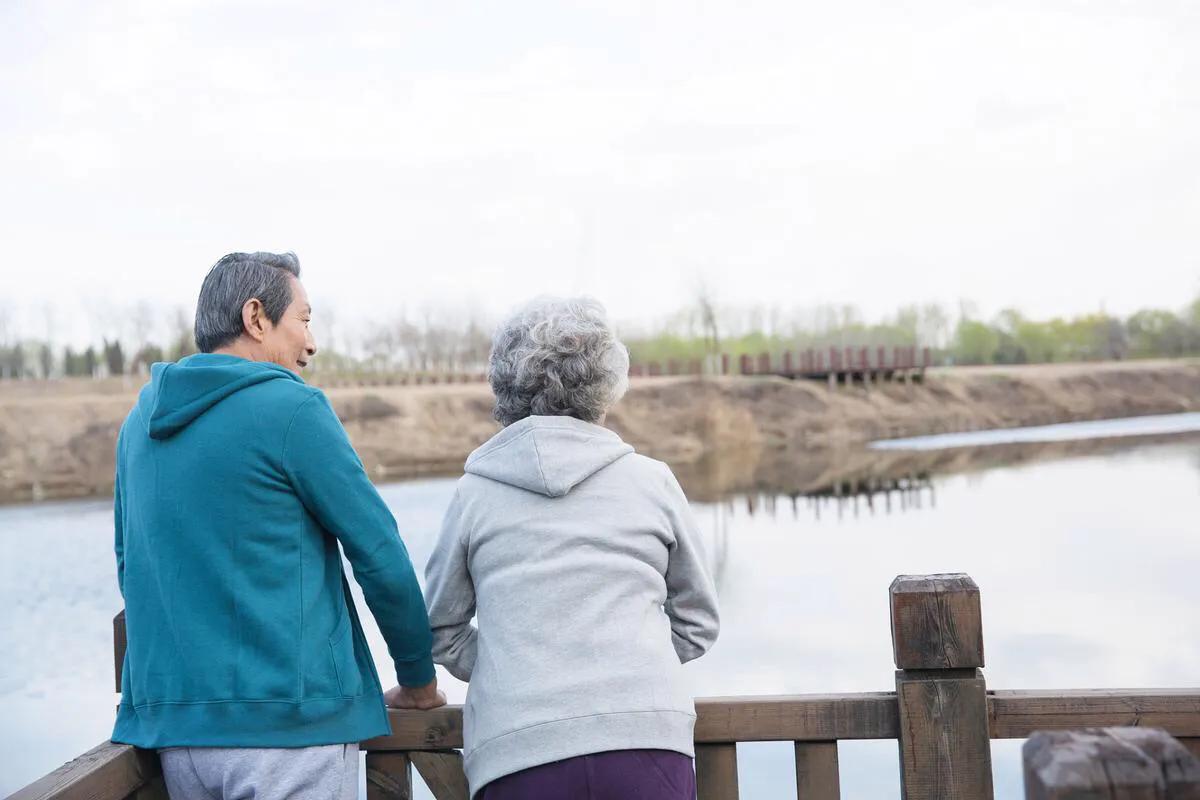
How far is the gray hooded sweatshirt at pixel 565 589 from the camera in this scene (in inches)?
75.1

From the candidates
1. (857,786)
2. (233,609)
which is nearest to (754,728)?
(233,609)

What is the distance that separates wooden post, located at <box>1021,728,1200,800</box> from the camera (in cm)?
100

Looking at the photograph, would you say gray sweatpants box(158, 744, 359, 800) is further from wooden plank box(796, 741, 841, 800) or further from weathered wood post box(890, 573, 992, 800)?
weathered wood post box(890, 573, 992, 800)

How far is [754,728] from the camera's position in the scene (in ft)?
7.35

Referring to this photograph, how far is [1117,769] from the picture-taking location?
1016mm

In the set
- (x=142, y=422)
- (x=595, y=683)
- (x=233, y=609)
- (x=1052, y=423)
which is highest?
(x=142, y=422)

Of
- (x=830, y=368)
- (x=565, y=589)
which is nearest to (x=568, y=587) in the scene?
(x=565, y=589)

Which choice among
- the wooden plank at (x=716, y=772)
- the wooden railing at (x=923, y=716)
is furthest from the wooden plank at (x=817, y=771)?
the wooden plank at (x=716, y=772)

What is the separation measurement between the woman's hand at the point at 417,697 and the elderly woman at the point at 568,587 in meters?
0.12

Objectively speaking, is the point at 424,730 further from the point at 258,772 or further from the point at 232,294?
the point at 232,294

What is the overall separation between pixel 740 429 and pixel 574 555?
41331 millimetres

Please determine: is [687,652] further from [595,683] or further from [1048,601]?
[1048,601]

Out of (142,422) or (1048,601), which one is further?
(1048,601)

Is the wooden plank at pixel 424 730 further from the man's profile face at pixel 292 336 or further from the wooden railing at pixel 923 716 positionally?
the man's profile face at pixel 292 336
